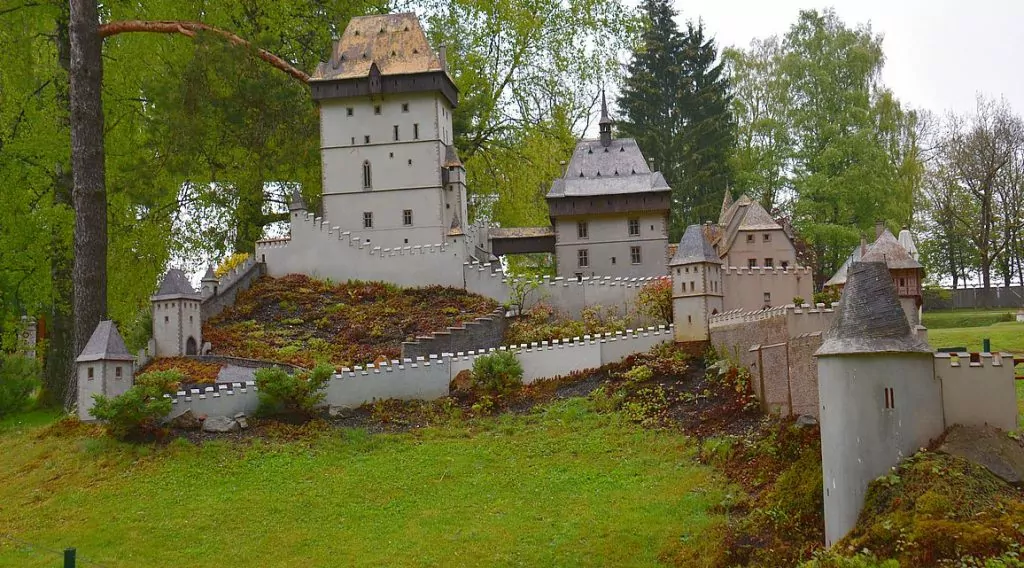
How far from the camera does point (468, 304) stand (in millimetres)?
37031

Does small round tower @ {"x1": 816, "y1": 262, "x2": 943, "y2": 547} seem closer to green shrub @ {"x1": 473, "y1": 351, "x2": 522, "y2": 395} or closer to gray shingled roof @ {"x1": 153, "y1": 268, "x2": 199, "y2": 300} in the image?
green shrub @ {"x1": 473, "y1": 351, "x2": 522, "y2": 395}

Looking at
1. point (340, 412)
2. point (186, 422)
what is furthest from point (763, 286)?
point (186, 422)

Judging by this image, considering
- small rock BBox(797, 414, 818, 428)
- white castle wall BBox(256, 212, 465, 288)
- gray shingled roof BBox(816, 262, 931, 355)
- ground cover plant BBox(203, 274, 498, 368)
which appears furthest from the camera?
white castle wall BBox(256, 212, 465, 288)

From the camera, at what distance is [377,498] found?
2381 cm

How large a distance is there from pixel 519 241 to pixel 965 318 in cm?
1773

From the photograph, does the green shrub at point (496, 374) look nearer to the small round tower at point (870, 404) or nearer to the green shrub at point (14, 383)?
the small round tower at point (870, 404)

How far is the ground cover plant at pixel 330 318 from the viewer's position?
33.3m

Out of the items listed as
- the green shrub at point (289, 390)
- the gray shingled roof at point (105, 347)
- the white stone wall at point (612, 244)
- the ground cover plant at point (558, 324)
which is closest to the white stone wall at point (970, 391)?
the ground cover plant at point (558, 324)

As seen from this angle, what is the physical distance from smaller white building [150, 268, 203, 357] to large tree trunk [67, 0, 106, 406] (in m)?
2.11

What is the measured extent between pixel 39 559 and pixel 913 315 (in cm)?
2038

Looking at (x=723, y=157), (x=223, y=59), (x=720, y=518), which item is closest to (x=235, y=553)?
(x=720, y=518)

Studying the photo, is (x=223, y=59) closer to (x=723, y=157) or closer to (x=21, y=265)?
(x=21, y=265)

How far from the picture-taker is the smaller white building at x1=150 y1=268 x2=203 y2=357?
1293 inches

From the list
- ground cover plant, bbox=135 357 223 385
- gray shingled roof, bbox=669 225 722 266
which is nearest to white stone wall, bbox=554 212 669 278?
gray shingled roof, bbox=669 225 722 266
